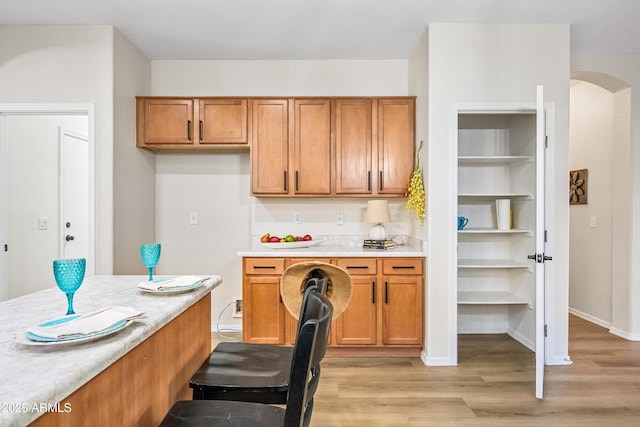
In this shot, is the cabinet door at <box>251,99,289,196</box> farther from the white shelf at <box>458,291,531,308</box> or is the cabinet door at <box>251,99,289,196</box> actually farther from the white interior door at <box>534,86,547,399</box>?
the white interior door at <box>534,86,547,399</box>

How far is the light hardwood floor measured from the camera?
233 centimetres

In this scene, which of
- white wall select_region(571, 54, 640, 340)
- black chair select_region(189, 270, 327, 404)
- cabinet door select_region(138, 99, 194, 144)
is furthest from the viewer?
white wall select_region(571, 54, 640, 340)

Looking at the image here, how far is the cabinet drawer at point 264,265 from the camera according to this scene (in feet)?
11.0

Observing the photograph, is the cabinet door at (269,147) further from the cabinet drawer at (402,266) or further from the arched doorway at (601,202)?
the arched doorway at (601,202)

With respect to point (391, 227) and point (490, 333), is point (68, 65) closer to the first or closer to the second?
point (391, 227)

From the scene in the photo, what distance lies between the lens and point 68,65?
127 inches

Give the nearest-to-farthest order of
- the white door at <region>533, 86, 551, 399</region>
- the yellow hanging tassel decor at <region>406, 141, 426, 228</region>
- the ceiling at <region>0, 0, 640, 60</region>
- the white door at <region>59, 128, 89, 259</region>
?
1. the white door at <region>533, 86, 551, 399</region>
2. the ceiling at <region>0, 0, 640, 60</region>
3. the yellow hanging tassel decor at <region>406, 141, 426, 228</region>
4. the white door at <region>59, 128, 89, 259</region>

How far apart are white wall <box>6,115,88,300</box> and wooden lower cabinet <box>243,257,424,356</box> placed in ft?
7.24

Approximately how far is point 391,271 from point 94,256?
2.50 m

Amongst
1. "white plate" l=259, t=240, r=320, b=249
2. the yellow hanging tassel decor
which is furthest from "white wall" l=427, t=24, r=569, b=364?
"white plate" l=259, t=240, r=320, b=249

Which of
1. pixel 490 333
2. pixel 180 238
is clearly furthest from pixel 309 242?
pixel 490 333

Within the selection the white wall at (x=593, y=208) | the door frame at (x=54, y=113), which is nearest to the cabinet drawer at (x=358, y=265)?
the door frame at (x=54, y=113)

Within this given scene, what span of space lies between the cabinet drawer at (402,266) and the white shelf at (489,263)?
0.40 m

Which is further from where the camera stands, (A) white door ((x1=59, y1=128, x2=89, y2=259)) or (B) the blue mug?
(A) white door ((x1=59, y1=128, x2=89, y2=259))
